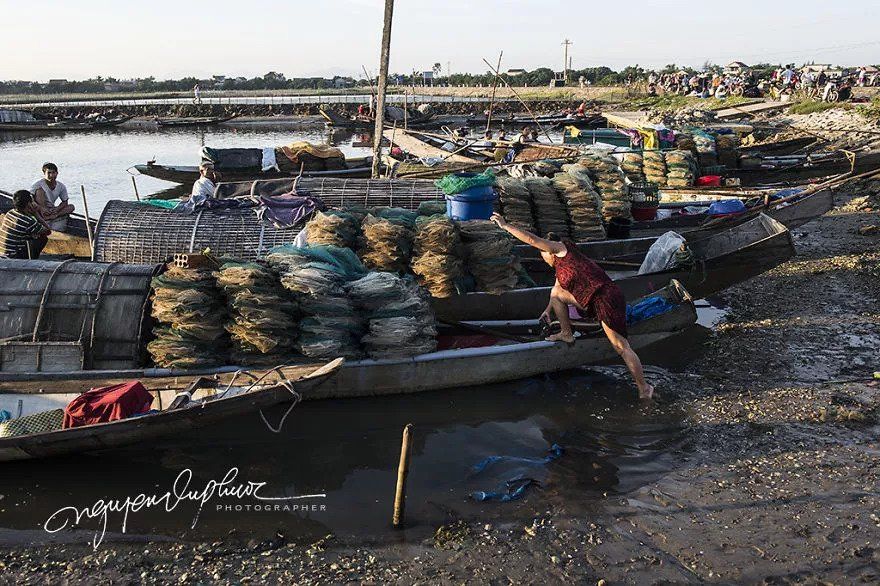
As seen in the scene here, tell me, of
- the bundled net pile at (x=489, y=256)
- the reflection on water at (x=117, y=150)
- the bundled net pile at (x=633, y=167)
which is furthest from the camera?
the reflection on water at (x=117, y=150)

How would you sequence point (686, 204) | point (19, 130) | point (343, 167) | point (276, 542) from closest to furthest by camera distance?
point (276, 542)
point (686, 204)
point (343, 167)
point (19, 130)

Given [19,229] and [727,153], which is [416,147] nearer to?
[727,153]

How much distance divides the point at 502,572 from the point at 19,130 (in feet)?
160

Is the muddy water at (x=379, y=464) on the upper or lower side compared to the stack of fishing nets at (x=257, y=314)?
lower

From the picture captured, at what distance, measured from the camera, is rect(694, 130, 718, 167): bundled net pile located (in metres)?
19.2

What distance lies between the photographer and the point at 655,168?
1666 cm

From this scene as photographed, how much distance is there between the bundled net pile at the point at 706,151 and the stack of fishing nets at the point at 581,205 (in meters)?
9.68

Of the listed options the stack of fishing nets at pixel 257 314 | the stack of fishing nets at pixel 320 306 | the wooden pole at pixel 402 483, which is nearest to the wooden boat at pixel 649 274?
the stack of fishing nets at pixel 320 306

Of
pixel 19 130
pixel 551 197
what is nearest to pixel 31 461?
pixel 551 197

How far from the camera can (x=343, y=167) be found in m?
20.7

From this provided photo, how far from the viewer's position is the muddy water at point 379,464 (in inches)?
230

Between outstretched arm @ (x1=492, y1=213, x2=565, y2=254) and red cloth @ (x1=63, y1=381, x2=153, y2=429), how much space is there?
3.97 meters

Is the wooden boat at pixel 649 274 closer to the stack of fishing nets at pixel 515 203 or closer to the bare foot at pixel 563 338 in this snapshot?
the stack of fishing nets at pixel 515 203

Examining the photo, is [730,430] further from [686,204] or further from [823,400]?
[686,204]
